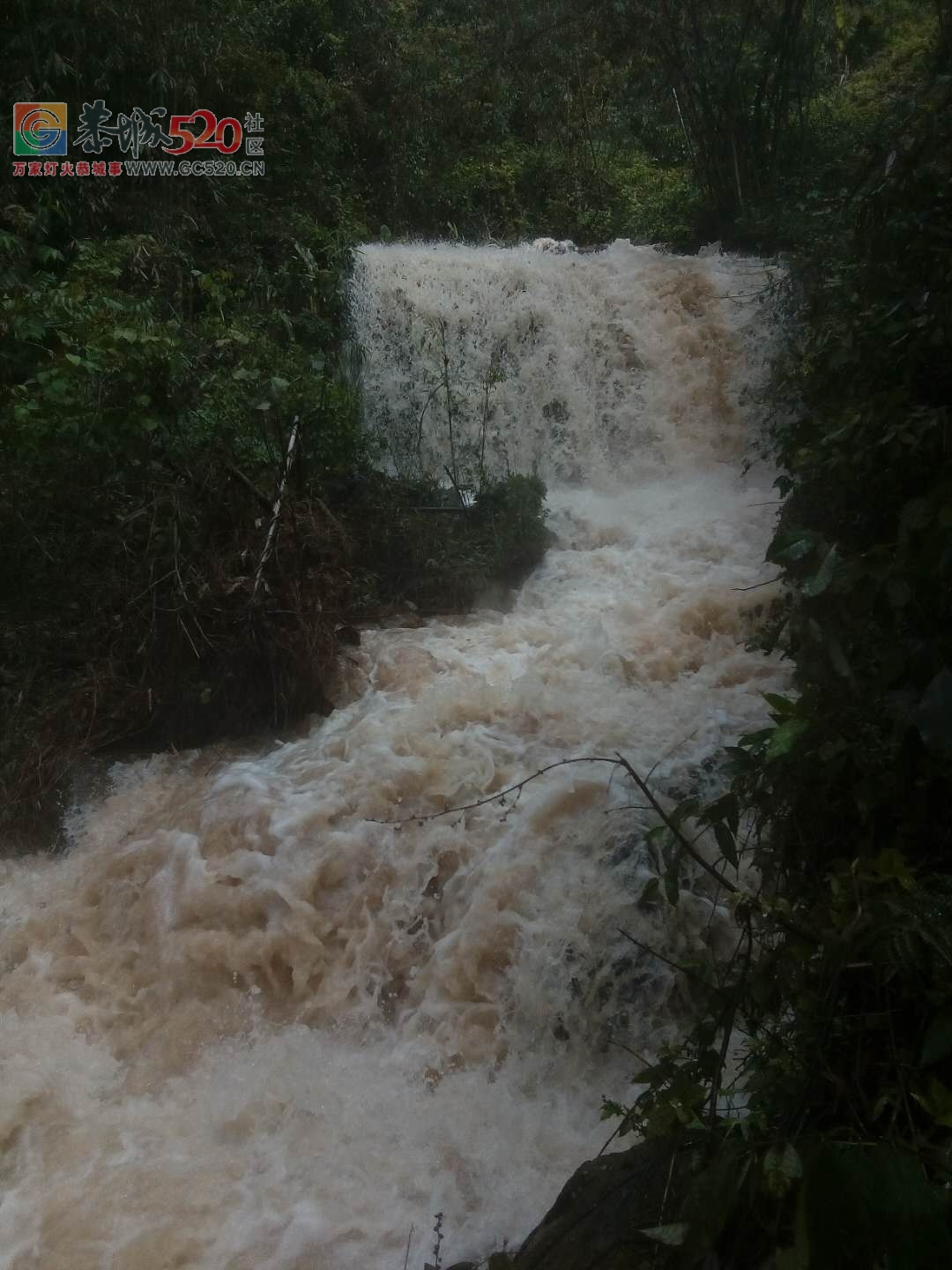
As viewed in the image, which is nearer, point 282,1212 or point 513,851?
point 282,1212

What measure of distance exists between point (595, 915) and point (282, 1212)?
154 centimetres

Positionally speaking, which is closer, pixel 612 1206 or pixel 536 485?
pixel 612 1206

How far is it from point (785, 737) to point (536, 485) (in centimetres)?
548

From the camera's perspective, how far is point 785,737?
6.01ft

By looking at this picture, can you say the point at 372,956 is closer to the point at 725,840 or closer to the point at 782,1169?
the point at 725,840

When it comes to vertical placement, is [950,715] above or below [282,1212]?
above

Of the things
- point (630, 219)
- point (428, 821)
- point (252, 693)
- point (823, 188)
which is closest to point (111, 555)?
point (252, 693)

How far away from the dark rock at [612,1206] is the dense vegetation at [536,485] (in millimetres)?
107

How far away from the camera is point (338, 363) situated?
858 centimetres

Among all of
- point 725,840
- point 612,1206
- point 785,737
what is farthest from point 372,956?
point 785,737

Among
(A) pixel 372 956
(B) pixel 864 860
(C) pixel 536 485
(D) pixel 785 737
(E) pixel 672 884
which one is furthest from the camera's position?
(C) pixel 536 485

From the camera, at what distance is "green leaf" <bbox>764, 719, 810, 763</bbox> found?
1.82 meters

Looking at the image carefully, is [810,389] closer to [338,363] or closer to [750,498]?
[750,498]

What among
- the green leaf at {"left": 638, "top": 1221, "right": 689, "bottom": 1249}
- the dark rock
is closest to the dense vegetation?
the green leaf at {"left": 638, "top": 1221, "right": 689, "bottom": 1249}
